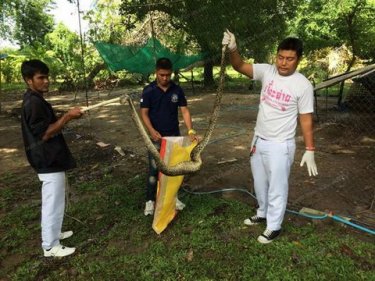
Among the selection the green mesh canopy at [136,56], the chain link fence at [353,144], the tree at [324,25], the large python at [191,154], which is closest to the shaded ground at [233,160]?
the chain link fence at [353,144]

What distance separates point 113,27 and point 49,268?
16.4 meters

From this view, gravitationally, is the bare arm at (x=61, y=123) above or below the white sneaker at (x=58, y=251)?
above

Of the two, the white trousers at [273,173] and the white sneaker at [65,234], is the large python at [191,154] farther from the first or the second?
the white sneaker at [65,234]

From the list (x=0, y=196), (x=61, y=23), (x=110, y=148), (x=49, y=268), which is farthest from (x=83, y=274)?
(x=61, y=23)

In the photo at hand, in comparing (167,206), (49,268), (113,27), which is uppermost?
(113,27)

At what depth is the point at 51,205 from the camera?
10.1ft

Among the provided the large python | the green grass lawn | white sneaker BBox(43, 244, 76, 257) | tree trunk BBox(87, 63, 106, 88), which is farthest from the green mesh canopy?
white sneaker BBox(43, 244, 76, 257)

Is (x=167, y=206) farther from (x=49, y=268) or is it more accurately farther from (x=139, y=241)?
(x=49, y=268)

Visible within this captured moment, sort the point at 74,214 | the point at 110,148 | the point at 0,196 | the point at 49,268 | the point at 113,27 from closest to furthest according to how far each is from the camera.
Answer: the point at 49,268 < the point at 74,214 < the point at 0,196 < the point at 110,148 < the point at 113,27

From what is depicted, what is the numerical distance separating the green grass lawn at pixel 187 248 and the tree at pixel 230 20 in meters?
8.10

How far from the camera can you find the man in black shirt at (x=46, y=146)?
2.88 metres

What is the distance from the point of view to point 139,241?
3.45 metres

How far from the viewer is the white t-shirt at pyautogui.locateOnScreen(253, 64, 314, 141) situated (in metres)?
2.92

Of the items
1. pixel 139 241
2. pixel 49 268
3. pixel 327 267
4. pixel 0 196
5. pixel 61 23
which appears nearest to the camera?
pixel 327 267
